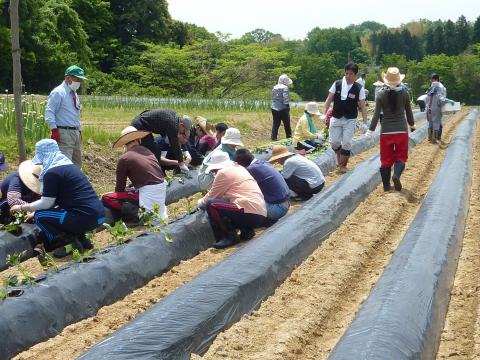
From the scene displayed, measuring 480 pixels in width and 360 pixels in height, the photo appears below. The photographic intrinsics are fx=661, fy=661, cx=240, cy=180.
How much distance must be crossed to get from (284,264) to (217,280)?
3.05 ft

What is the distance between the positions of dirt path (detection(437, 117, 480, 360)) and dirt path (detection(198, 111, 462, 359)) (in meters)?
0.59

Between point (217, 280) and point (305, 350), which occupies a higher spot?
point (217, 280)

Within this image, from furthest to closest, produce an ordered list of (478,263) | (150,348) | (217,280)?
(478,263), (217,280), (150,348)

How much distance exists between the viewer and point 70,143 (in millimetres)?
7391

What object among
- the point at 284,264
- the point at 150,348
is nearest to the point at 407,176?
the point at 284,264

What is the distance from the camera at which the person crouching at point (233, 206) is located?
5.73 metres

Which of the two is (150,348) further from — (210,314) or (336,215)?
(336,215)

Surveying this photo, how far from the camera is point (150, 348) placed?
3215 mm

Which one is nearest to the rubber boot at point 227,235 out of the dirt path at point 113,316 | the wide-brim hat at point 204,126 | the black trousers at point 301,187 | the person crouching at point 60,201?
the dirt path at point 113,316

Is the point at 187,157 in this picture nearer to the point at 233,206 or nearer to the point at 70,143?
the point at 70,143

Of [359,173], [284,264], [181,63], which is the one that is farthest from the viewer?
[181,63]

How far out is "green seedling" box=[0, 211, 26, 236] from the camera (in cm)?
546

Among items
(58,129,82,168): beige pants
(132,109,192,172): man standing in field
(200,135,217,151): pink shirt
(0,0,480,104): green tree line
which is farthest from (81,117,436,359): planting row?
(0,0,480,104): green tree line

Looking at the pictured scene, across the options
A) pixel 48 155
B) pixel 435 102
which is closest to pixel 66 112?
pixel 48 155
